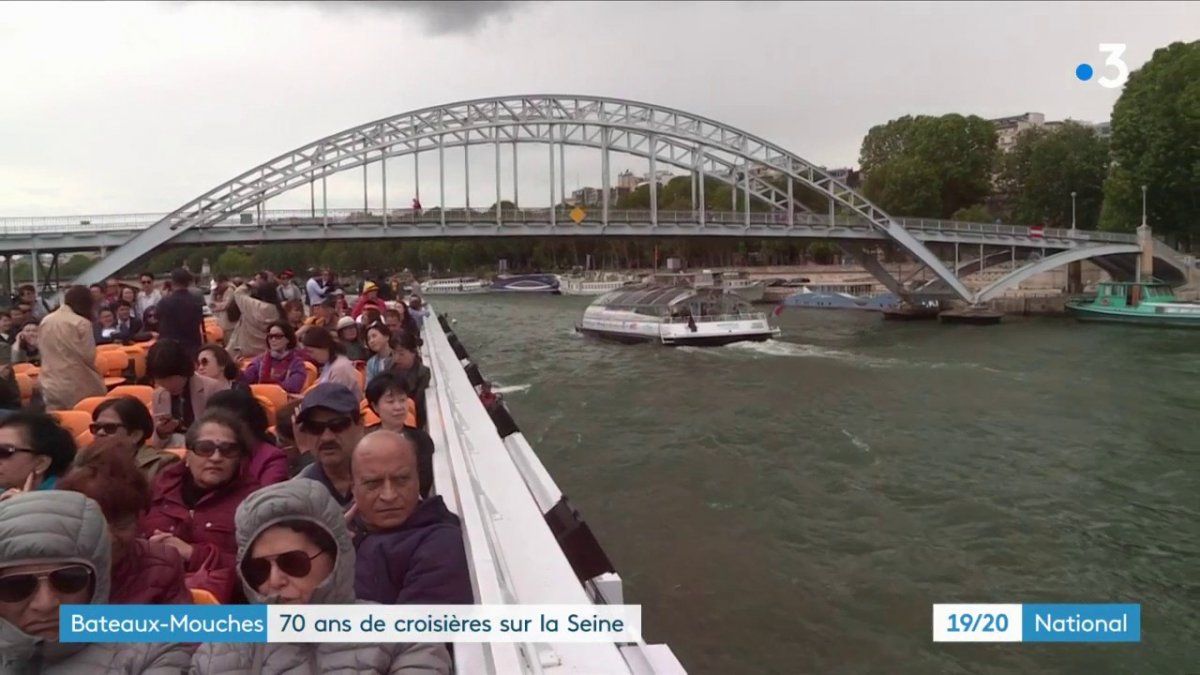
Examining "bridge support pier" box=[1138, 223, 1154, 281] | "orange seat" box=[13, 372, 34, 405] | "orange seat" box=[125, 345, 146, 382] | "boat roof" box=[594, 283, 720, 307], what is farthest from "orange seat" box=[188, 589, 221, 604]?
"bridge support pier" box=[1138, 223, 1154, 281]

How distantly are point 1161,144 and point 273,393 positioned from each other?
4585 centimetres

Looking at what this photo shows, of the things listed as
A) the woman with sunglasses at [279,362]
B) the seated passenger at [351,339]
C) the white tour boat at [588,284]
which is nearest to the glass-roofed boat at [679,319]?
the seated passenger at [351,339]

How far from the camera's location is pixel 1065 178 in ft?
→ 177

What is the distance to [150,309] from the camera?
902cm

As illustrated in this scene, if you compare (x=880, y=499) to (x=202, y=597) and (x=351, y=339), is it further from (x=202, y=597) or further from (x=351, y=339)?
(x=202, y=597)

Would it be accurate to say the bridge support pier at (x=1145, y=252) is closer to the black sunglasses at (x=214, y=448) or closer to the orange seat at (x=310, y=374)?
the orange seat at (x=310, y=374)

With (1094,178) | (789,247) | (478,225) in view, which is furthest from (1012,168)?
(478,225)

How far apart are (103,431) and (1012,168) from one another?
225 ft

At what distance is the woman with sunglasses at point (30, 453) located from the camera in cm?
261

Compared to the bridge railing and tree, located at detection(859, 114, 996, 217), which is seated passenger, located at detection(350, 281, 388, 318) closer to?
the bridge railing

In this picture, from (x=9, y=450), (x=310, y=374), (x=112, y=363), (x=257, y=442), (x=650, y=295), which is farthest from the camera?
(x=650, y=295)

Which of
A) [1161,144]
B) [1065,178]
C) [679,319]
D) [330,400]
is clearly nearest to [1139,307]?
[1161,144]

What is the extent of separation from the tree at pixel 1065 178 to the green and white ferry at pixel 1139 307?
73.0 feet

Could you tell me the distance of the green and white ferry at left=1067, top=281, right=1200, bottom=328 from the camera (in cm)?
3016
